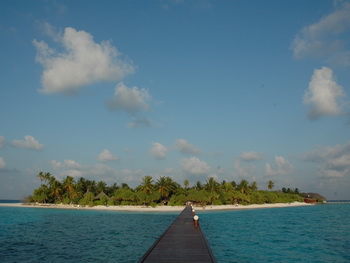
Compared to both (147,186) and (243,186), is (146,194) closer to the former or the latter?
(147,186)

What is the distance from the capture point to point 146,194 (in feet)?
258

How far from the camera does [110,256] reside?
20.2 metres

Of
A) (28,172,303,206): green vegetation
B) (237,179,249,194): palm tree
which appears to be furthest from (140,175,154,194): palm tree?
(237,179,249,194): palm tree

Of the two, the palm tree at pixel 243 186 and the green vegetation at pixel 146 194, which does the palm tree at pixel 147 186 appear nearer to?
the green vegetation at pixel 146 194

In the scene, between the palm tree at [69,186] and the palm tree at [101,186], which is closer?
the palm tree at [69,186]

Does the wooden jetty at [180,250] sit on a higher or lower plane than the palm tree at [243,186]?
lower

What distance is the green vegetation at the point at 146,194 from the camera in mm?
80062

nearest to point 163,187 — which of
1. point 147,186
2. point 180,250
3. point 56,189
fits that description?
point 147,186

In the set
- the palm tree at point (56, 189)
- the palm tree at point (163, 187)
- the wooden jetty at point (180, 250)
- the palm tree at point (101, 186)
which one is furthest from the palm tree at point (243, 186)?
the wooden jetty at point (180, 250)

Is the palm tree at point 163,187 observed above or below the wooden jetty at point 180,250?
above

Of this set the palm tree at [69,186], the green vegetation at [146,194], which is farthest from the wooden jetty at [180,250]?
the palm tree at [69,186]

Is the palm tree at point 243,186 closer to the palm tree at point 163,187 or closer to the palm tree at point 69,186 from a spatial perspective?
the palm tree at point 163,187

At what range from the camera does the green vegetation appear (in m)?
80.1

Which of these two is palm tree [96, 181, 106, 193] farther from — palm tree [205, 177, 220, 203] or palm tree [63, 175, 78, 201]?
palm tree [205, 177, 220, 203]
